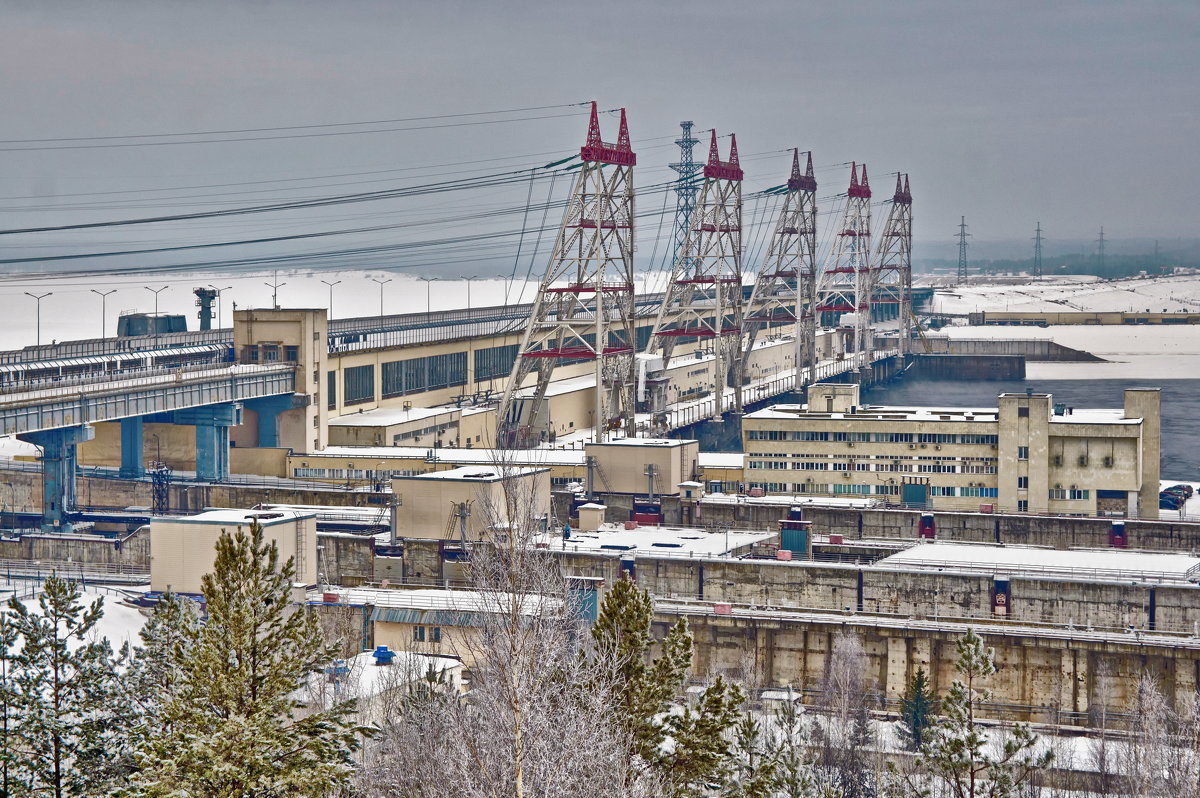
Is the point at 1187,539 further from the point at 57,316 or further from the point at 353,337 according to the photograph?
the point at 57,316

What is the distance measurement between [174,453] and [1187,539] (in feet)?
60.6

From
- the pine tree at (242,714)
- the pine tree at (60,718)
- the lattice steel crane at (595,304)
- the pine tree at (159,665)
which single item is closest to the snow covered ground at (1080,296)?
the lattice steel crane at (595,304)

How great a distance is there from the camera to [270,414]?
34.5 metres

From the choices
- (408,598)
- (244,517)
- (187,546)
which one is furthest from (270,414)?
(408,598)

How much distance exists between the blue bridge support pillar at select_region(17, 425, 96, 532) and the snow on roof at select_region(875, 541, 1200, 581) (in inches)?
526

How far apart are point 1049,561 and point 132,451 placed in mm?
16573

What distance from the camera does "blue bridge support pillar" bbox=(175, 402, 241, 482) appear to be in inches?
1282

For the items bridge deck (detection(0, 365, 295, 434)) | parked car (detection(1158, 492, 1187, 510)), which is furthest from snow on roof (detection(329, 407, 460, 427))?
parked car (detection(1158, 492, 1187, 510))

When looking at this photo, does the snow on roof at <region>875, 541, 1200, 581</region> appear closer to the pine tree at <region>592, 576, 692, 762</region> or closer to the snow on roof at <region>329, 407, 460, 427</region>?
the snow on roof at <region>329, 407, 460, 427</region>

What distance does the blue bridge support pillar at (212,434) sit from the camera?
32562 millimetres

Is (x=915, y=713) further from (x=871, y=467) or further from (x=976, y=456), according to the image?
(x=871, y=467)

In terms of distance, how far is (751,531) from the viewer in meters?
31.1

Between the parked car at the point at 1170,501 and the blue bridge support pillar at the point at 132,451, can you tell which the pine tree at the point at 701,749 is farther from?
the parked car at the point at 1170,501

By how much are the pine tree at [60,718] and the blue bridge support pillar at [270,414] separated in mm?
23733
